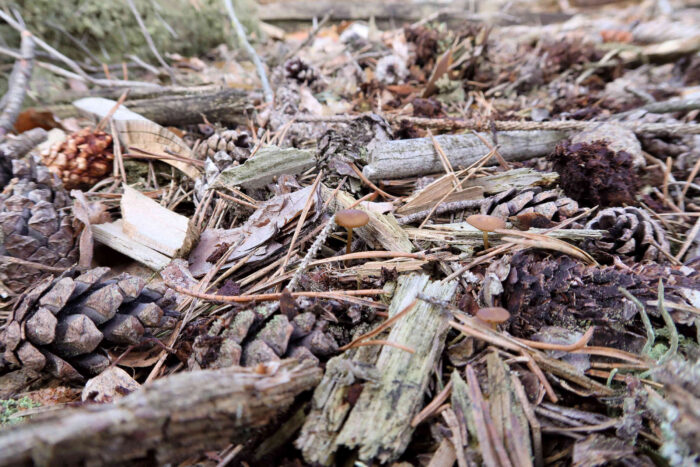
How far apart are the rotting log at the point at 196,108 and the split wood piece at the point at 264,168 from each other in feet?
2.64

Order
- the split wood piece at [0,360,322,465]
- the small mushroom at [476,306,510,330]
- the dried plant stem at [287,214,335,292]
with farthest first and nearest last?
the dried plant stem at [287,214,335,292] → the small mushroom at [476,306,510,330] → the split wood piece at [0,360,322,465]

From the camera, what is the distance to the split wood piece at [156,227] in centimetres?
188

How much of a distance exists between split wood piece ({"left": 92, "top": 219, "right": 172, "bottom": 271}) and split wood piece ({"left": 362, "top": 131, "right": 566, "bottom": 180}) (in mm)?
1086

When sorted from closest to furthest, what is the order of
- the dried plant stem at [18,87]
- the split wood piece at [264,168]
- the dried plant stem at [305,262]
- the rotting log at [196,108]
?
1. the dried plant stem at [305,262]
2. the split wood piece at [264,168]
3. the dried plant stem at [18,87]
4. the rotting log at [196,108]

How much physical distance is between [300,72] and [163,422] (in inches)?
115

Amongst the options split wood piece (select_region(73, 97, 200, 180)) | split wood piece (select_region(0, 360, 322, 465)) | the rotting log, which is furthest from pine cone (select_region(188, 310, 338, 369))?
the rotting log

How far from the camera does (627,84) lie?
3.35m

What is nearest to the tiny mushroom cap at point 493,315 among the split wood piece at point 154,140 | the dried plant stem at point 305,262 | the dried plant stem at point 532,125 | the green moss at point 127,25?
the dried plant stem at point 305,262

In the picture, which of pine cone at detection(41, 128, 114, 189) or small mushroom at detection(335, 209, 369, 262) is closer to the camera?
small mushroom at detection(335, 209, 369, 262)

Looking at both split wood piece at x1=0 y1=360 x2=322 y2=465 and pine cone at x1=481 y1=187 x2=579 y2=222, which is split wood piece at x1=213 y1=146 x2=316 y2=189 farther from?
split wood piece at x1=0 y1=360 x2=322 y2=465

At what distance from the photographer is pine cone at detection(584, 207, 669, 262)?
1.76 metres

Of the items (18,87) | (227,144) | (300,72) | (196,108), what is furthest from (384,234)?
(18,87)

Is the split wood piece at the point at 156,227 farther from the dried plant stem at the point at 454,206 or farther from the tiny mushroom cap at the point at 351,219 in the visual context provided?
the dried plant stem at the point at 454,206

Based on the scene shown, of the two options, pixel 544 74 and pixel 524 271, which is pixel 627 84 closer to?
pixel 544 74
